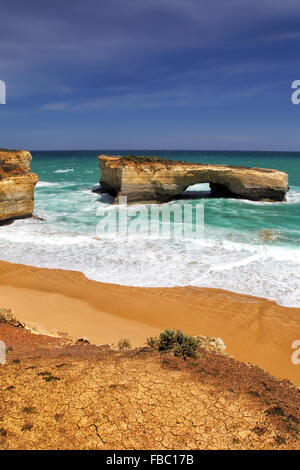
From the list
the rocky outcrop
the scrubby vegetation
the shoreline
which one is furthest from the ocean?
the scrubby vegetation

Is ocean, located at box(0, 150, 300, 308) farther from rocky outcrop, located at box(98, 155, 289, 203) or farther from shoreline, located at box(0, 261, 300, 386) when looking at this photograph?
rocky outcrop, located at box(98, 155, 289, 203)

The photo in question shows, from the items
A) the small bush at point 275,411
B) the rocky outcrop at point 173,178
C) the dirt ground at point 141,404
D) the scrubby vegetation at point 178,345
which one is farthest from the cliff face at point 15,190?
the small bush at point 275,411

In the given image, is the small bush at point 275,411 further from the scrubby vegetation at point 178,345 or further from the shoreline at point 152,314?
the shoreline at point 152,314

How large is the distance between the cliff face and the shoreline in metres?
7.45

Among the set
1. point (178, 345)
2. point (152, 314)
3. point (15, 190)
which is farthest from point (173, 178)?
point (178, 345)

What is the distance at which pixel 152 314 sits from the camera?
9.38 m

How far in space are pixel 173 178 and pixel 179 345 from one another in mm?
20722

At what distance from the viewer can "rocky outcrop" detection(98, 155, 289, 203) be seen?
80.6 feet

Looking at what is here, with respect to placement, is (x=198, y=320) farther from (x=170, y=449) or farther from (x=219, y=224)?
(x=219, y=224)

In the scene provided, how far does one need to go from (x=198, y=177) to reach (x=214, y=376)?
2209 centimetres

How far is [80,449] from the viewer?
3631 mm

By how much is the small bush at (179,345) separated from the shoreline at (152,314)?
176 centimetres

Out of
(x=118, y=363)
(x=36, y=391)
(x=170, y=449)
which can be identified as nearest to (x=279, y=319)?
(x=118, y=363)

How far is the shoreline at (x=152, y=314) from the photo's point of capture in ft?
26.2
